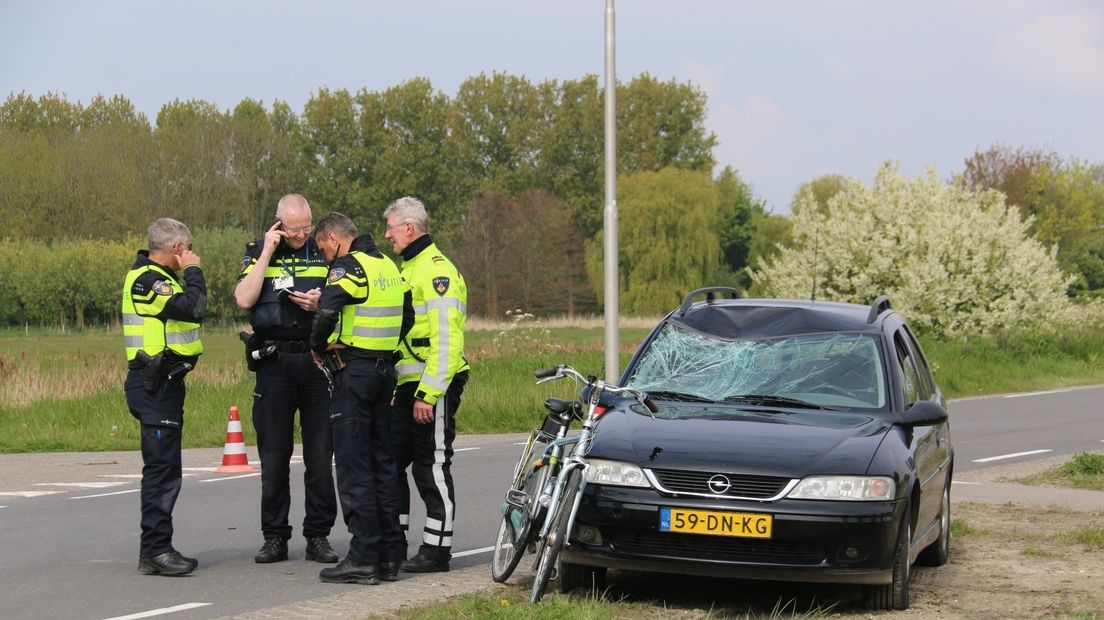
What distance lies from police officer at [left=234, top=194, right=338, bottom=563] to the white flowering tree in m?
26.5

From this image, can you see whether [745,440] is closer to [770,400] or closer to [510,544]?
[770,400]

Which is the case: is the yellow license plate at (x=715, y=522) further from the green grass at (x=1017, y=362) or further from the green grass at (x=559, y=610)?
the green grass at (x=1017, y=362)

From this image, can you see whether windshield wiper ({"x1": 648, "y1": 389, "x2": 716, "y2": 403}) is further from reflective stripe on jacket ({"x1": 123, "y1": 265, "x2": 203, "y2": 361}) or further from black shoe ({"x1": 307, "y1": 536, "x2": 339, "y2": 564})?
reflective stripe on jacket ({"x1": 123, "y1": 265, "x2": 203, "y2": 361})

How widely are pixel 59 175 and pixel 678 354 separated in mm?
66531

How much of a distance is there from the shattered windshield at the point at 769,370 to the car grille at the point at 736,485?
103 cm

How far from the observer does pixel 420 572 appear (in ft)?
27.7

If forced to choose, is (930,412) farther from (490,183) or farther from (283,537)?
(490,183)

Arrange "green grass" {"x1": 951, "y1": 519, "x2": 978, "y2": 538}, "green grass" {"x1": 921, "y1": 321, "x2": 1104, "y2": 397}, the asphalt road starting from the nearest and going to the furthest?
the asphalt road, "green grass" {"x1": 951, "y1": 519, "x2": 978, "y2": 538}, "green grass" {"x1": 921, "y1": 321, "x2": 1104, "y2": 397}

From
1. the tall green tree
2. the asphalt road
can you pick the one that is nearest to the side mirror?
the asphalt road

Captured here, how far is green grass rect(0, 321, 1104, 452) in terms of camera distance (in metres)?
19.3

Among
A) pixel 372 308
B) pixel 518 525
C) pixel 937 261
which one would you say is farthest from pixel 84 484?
pixel 937 261

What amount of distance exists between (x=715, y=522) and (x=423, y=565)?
7.19 feet

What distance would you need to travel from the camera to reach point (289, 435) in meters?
8.94

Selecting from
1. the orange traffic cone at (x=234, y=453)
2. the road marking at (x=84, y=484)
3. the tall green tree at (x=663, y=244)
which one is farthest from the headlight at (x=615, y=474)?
the tall green tree at (x=663, y=244)
